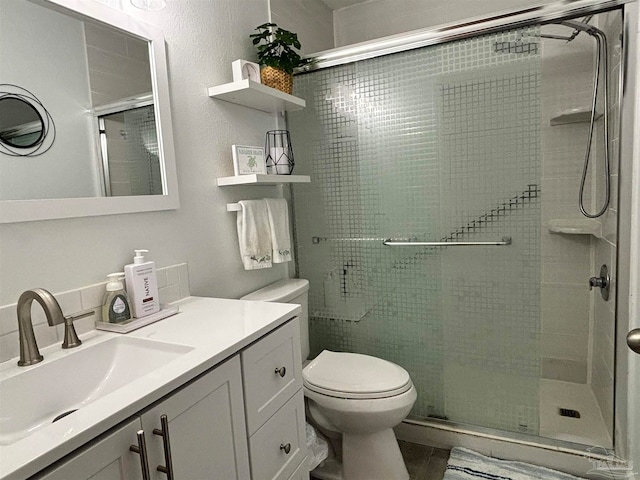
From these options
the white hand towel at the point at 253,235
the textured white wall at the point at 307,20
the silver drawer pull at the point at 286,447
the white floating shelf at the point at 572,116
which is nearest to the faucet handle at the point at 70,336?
the silver drawer pull at the point at 286,447

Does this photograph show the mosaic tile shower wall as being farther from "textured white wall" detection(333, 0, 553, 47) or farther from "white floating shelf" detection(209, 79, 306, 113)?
"textured white wall" detection(333, 0, 553, 47)

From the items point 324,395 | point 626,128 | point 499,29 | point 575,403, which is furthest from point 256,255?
point 575,403

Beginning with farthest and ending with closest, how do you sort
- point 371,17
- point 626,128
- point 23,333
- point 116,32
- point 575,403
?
1. point 371,17
2. point 575,403
3. point 626,128
4. point 116,32
5. point 23,333

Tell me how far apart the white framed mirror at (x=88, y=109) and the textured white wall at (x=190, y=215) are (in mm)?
54

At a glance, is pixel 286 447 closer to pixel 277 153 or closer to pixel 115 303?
pixel 115 303

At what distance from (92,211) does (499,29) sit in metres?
1.69

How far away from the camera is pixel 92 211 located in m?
1.12

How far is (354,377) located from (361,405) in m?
0.15

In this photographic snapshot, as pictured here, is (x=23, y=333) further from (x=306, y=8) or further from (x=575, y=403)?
(x=575, y=403)

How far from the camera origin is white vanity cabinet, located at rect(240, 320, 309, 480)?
104 centimetres

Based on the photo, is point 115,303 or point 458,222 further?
point 458,222

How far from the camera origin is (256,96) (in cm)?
170

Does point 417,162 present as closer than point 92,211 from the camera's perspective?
No

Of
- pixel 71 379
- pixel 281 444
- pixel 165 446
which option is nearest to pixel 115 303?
pixel 71 379
